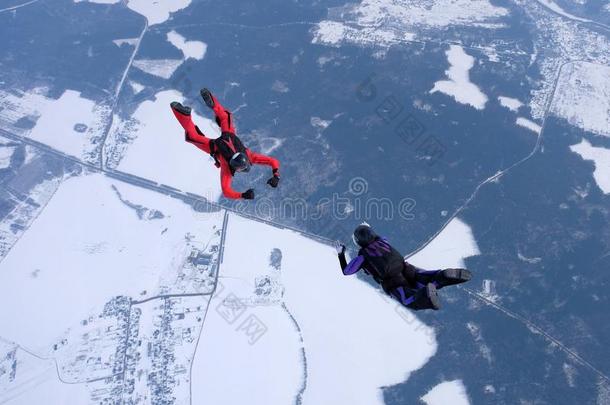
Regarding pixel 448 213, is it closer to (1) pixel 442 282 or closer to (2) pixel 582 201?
(2) pixel 582 201

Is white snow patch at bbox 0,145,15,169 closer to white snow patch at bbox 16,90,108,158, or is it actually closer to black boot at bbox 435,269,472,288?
white snow patch at bbox 16,90,108,158

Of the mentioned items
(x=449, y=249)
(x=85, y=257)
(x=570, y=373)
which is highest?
(x=449, y=249)

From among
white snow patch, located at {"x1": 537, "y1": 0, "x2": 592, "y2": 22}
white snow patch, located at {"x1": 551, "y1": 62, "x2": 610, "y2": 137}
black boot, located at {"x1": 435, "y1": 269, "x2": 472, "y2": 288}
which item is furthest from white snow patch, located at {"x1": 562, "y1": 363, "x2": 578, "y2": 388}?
white snow patch, located at {"x1": 537, "y1": 0, "x2": 592, "y2": 22}

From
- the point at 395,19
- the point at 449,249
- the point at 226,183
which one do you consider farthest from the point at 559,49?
the point at 226,183

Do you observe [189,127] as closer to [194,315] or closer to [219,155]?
[219,155]

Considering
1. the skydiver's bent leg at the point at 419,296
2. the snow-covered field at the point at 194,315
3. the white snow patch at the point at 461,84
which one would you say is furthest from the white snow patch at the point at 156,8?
the skydiver's bent leg at the point at 419,296
